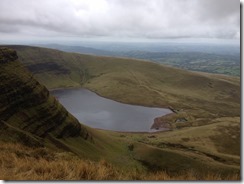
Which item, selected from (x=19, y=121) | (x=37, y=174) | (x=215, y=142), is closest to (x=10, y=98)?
(x=19, y=121)

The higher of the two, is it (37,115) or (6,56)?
(6,56)

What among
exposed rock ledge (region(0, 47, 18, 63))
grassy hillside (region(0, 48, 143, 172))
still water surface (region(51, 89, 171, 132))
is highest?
exposed rock ledge (region(0, 47, 18, 63))

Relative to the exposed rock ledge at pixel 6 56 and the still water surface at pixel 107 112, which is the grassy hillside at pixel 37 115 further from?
the still water surface at pixel 107 112

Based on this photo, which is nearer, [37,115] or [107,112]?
[37,115]

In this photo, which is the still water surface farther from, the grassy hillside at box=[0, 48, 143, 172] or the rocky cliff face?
the rocky cliff face

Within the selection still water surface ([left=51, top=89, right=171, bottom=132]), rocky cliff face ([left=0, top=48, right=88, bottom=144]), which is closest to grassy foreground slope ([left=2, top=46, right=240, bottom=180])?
rocky cliff face ([left=0, top=48, right=88, bottom=144])

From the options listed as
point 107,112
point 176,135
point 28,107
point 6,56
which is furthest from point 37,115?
point 107,112

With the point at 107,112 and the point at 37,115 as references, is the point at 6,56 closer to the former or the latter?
the point at 37,115

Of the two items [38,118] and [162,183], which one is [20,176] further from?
[38,118]
